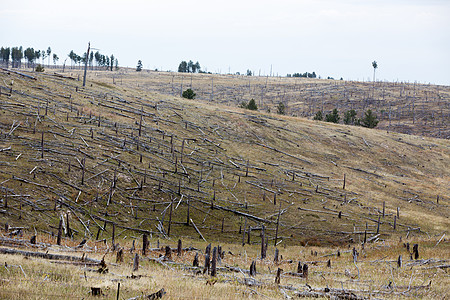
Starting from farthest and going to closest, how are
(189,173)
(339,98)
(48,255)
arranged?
(339,98)
(189,173)
(48,255)

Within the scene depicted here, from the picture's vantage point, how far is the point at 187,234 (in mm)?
41219

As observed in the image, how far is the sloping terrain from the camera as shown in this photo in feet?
134

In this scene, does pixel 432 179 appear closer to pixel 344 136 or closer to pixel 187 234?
pixel 344 136

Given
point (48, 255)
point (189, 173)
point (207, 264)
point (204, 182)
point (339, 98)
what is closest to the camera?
point (48, 255)

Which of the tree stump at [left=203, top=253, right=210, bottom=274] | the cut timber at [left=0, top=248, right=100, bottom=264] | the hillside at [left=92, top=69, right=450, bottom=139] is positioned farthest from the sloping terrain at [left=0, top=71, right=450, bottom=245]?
the hillside at [left=92, top=69, right=450, bottom=139]

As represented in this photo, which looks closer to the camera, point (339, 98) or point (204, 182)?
point (204, 182)

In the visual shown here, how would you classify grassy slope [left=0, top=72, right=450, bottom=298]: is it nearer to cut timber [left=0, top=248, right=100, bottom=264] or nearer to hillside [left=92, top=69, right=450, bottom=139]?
cut timber [left=0, top=248, right=100, bottom=264]

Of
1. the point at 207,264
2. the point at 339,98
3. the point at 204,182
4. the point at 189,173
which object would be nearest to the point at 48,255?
the point at 207,264

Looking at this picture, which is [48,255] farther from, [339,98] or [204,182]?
[339,98]

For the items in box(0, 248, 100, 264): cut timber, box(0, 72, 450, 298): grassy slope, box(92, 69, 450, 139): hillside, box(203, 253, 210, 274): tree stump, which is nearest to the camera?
box(0, 248, 100, 264): cut timber

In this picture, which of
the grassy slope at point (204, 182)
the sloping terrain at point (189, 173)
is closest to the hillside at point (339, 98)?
the grassy slope at point (204, 182)

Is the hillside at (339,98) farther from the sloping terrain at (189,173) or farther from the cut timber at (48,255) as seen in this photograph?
the cut timber at (48,255)

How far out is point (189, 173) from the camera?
53.2 metres

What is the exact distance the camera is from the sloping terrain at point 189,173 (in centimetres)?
4088
